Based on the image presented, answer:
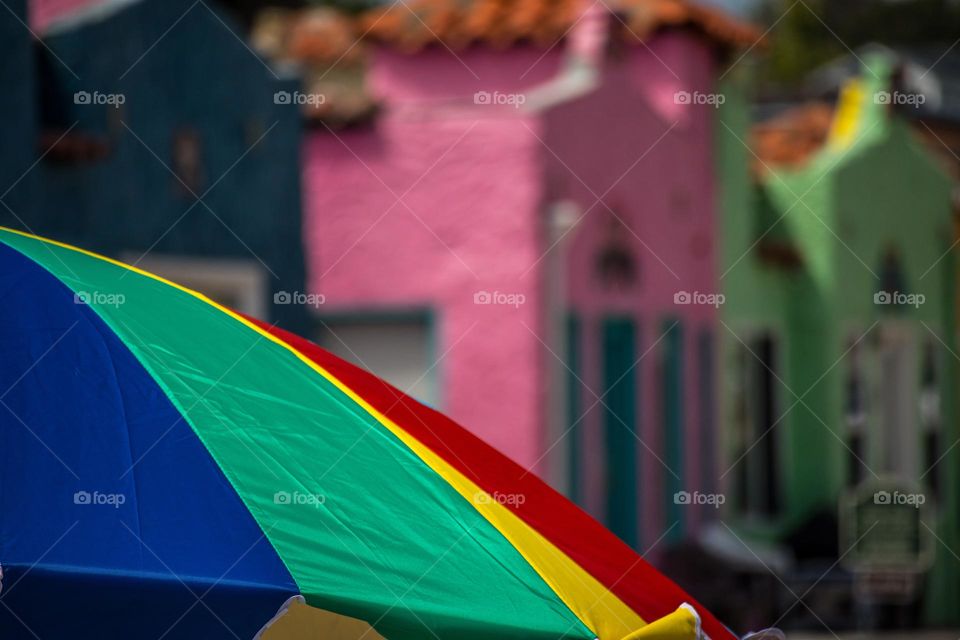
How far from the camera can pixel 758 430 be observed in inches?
719

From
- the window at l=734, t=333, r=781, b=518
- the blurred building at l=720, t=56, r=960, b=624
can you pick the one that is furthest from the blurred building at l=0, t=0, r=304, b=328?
the window at l=734, t=333, r=781, b=518

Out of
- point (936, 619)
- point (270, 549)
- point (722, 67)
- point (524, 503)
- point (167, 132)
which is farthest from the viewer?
point (936, 619)

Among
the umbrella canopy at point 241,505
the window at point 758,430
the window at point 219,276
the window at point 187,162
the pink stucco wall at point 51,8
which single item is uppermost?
the pink stucco wall at point 51,8

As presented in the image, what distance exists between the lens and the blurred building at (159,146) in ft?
31.8

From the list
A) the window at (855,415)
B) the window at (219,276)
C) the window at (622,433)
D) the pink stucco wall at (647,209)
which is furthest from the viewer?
the window at (855,415)

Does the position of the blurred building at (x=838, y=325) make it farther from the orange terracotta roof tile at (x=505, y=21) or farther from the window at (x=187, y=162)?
the window at (x=187, y=162)

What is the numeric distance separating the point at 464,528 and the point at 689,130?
36.3 ft

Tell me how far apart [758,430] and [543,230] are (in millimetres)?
5473

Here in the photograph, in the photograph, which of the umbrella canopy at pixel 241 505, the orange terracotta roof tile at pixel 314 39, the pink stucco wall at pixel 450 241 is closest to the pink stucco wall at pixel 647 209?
the pink stucco wall at pixel 450 241

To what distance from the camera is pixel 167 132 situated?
1084cm

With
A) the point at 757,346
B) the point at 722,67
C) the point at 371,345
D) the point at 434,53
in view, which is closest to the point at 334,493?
the point at 371,345

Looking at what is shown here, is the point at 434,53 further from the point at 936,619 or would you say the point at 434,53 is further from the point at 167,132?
the point at 936,619

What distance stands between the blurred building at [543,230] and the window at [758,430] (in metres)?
1.33

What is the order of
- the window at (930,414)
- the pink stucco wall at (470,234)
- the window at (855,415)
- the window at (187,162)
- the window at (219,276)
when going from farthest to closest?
the window at (930,414), the window at (855,415), the pink stucco wall at (470,234), the window at (187,162), the window at (219,276)
